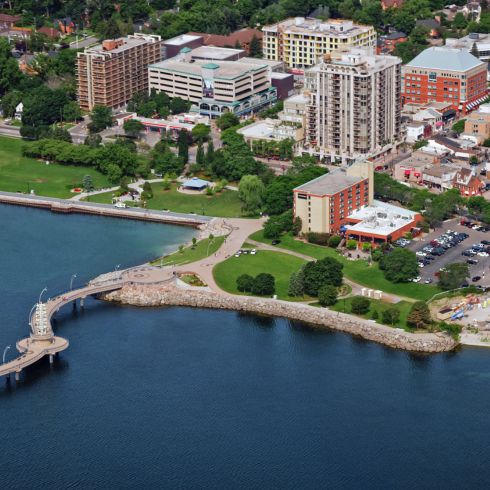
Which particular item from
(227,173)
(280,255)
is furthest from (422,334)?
(227,173)

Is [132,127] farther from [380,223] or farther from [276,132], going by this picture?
[380,223]

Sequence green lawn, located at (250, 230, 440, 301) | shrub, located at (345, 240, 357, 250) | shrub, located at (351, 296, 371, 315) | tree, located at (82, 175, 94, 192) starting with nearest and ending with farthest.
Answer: shrub, located at (351, 296, 371, 315) → green lawn, located at (250, 230, 440, 301) → shrub, located at (345, 240, 357, 250) → tree, located at (82, 175, 94, 192)

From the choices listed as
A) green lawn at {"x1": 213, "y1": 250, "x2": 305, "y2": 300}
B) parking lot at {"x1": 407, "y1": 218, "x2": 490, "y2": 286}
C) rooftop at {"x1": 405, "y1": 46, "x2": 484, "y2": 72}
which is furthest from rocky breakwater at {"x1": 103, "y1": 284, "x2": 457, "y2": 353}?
rooftop at {"x1": 405, "y1": 46, "x2": 484, "y2": 72}

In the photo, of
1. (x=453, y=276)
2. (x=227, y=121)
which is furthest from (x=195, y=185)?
(x=453, y=276)

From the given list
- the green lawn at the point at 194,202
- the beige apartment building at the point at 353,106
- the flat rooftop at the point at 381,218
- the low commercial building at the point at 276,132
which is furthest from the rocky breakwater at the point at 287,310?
the low commercial building at the point at 276,132

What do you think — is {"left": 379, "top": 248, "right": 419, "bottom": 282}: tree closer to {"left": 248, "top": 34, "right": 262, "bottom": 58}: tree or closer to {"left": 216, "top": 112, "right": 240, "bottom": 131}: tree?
{"left": 216, "top": 112, "right": 240, "bottom": 131}: tree
